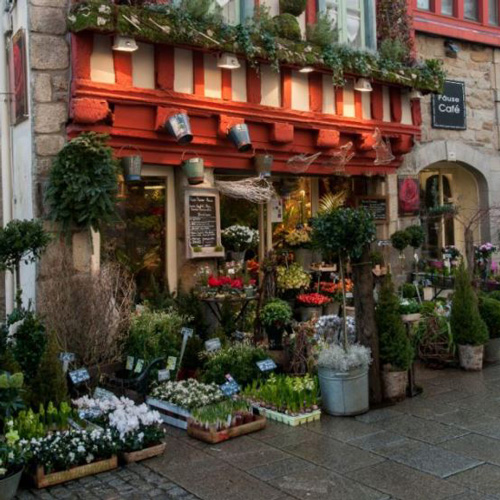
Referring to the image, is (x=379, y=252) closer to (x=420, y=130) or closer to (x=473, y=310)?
(x=420, y=130)

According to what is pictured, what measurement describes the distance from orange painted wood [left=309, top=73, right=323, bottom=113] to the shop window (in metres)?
2.53

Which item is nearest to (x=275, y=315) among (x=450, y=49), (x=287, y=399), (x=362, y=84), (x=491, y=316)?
(x=287, y=399)

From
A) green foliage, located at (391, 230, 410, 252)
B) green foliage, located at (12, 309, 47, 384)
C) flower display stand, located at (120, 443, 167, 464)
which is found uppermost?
green foliage, located at (391, 230, 410, 252)

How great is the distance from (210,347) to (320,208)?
14.5 ft

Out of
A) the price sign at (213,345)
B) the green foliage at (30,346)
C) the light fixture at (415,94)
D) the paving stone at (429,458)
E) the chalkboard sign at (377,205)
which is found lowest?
the paving stone at (429,458)

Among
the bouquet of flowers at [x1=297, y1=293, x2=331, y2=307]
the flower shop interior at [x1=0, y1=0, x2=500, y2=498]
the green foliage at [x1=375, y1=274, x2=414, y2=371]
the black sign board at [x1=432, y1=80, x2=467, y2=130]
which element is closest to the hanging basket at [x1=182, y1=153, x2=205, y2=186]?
the flower shop interior at [x1=0, y1=0, x2=500, y2=498]

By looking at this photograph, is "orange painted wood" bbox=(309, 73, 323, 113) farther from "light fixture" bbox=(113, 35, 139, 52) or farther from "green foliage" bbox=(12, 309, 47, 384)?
"green foliage" bbox=(12, 309, 47, 384)

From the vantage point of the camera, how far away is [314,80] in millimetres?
9320

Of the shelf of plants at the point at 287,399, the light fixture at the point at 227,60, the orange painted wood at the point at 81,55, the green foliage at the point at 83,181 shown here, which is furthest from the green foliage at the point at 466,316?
the orange painted wood at the point at 81,55

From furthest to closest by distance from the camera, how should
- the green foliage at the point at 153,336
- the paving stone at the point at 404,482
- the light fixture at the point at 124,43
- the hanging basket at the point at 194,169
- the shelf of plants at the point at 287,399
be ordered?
the hanging basket at the point at 194,169
the light fixture at the point at 124,43
the green foliage at the point at 153,336
the shelf of plants at the point at 287,399
the paving stone at the point at 404,482

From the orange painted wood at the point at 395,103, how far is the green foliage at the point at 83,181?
5167 mm

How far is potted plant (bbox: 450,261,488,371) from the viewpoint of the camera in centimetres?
767

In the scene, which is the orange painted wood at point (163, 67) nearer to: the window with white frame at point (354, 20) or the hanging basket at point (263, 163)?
the hanging basket at point (263, 163)

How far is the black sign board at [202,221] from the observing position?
325 inches
